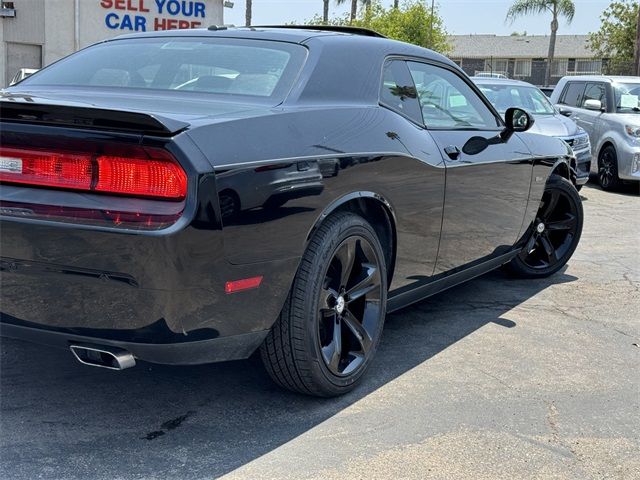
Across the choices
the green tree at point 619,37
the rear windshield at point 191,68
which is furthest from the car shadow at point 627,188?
the green tree at point 619,37

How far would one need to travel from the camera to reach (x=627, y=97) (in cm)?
1166

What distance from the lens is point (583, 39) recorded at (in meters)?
64.0

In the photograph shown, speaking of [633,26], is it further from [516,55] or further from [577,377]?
[577,377]

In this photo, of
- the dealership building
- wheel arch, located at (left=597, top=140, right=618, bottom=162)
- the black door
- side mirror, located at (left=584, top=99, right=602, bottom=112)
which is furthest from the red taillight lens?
the dealership building

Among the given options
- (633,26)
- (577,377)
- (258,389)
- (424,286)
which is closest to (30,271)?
(258,389)

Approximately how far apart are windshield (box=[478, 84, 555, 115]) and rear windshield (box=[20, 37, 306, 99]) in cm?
738

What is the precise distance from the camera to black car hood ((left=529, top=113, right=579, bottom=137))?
9711 mm

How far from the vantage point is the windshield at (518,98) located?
34.8ft

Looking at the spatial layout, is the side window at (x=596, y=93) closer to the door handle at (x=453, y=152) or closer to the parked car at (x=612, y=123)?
the parked car at (x=612, y=123)

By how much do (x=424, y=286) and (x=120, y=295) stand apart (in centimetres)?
195

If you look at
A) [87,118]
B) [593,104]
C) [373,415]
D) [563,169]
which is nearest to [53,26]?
[593,104]

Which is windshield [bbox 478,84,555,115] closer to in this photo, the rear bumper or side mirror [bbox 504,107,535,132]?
side mirror [bbox 504,107,535,132]

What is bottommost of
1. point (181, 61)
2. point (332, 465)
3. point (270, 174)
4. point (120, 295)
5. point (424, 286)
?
point (332, 465)

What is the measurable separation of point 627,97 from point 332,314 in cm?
988
